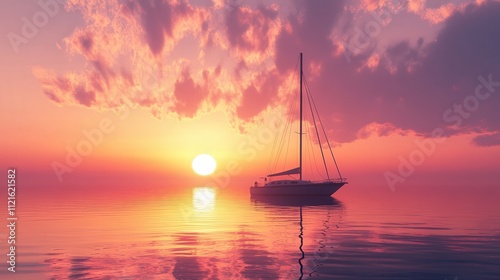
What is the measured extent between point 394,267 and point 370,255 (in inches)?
112

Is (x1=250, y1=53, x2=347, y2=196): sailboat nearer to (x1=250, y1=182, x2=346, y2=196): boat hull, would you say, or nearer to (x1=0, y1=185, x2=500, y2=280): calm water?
(x1=250, y1=182, x2=346, y2=196): boat hull

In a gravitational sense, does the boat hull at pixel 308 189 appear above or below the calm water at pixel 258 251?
above

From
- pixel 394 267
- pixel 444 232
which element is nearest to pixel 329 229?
pixel 444 232

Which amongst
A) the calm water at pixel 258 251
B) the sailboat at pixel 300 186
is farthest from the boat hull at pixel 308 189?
the calm water at pixel 258 251

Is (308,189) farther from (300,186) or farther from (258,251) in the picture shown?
(258,251)

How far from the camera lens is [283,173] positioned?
76562 mm

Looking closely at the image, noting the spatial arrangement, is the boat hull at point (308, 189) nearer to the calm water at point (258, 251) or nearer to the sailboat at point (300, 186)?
the sailboat at point (300, 186)

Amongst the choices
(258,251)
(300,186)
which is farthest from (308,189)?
(258,251)

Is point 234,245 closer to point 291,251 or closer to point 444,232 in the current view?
point 291,251

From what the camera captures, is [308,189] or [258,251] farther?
[308,189]

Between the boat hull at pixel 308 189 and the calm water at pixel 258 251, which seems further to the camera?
the boat hull at pixel 308 189

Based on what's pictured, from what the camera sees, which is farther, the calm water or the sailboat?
the sailboat

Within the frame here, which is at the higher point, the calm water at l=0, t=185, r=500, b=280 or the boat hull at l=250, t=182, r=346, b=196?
Result: the boat hull at l=250, t=182, r=346, b=196

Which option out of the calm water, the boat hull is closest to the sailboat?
the boat hull
